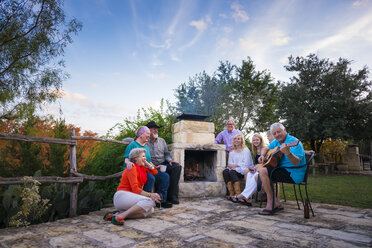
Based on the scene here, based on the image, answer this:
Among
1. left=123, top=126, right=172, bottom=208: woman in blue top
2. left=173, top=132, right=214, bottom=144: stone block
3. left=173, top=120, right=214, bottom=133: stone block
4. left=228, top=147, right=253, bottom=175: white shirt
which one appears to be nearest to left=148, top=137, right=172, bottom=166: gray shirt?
left=123, top=126, right=172, bottom=208: woman in blue top

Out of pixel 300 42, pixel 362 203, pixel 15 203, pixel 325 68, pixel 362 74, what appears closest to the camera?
pixel 15 203

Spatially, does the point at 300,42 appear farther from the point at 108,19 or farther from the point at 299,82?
the point at 299,82

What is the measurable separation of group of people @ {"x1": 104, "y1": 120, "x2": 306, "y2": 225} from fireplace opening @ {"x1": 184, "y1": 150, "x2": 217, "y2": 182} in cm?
47

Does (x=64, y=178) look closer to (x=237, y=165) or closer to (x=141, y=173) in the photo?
(x=141, y=173)

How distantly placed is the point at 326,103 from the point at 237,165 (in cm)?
1257

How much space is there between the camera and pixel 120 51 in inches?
297

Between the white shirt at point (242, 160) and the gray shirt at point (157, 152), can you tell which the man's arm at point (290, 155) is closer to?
the white shirt at point (242, 160)

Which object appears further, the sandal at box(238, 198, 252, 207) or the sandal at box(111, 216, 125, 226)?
the sandal at box(238, 198, 252, 207)

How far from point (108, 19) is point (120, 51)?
3.30 ft

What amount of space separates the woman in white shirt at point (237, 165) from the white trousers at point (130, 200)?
2268mm

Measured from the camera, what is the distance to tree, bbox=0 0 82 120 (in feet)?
17.2

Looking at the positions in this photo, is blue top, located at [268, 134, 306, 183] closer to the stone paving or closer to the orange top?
the stone paving

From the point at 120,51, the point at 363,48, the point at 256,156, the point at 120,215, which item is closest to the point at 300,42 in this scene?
the point at 363,48

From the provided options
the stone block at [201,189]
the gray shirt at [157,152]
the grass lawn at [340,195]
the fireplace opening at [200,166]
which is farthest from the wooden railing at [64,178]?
the grass lawn at [340,195]
